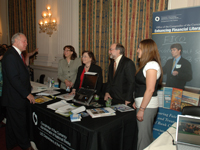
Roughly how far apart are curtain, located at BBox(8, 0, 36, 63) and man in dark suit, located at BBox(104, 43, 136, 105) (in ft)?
14.6

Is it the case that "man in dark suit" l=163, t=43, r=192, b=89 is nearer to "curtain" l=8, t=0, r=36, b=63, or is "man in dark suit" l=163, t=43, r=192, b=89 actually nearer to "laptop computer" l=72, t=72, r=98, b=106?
"laptop computer" l=72, t=72, r=98, b=106

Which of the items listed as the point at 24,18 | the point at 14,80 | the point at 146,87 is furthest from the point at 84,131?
the point at 24,18

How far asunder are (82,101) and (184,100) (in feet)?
5.61

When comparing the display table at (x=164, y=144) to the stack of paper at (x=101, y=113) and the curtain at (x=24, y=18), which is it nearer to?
the stack of paper at (x=101, y=113)

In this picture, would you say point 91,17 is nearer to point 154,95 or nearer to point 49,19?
point 49,19

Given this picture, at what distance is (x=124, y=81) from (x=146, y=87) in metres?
0.63

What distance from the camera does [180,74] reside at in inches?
99.2

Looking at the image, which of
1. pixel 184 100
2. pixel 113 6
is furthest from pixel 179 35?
pixel 113 6

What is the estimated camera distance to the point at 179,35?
8.30ft

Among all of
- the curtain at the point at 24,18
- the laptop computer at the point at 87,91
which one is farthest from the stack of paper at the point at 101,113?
the curtain at the point at 24,18

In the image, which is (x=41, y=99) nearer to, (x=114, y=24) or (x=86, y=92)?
(x=86, y=92)

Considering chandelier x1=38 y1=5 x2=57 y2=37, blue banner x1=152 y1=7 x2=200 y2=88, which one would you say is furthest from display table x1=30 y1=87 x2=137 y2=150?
chandelier x1=38 y1=5 x2=57 y2=37

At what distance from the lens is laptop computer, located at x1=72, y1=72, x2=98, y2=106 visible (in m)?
2.04

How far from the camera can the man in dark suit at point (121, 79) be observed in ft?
7.43
